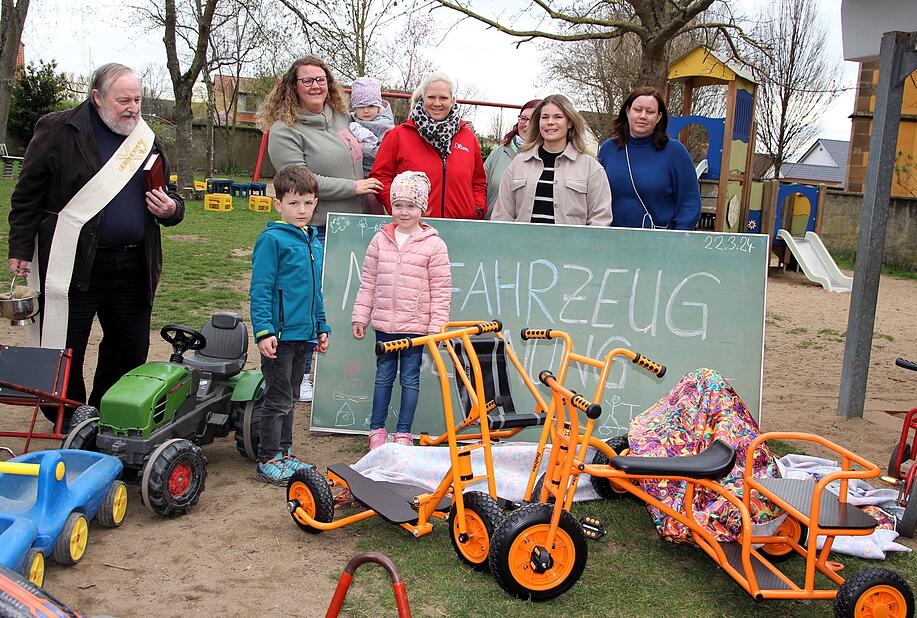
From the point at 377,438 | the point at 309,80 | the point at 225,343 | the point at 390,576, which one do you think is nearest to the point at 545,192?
the point at 309,80

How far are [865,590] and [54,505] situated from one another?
305cm

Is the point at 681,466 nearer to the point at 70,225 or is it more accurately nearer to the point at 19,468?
the point at 19,468

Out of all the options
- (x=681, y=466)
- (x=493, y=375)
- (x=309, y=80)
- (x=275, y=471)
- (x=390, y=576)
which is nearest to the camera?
(x=390, y=576)

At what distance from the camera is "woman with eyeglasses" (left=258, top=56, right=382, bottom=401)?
5.00 m

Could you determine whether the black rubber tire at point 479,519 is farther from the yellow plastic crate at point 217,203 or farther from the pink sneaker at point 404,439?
the yellow plastic crate at point 217,203

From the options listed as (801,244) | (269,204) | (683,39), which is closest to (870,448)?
(801,244)

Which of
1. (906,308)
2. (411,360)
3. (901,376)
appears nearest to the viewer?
(411,360)

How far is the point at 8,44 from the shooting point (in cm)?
2019

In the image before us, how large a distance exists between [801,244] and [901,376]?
320 inches

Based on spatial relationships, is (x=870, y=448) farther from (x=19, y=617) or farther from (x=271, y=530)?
(x=19, y=617)

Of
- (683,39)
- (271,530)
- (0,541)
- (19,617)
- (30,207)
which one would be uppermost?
(683,39)

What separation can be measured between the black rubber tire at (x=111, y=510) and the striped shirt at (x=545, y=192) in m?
2.93

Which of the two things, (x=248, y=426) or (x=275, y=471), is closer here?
(x=275, y=471)

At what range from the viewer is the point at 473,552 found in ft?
11.0
